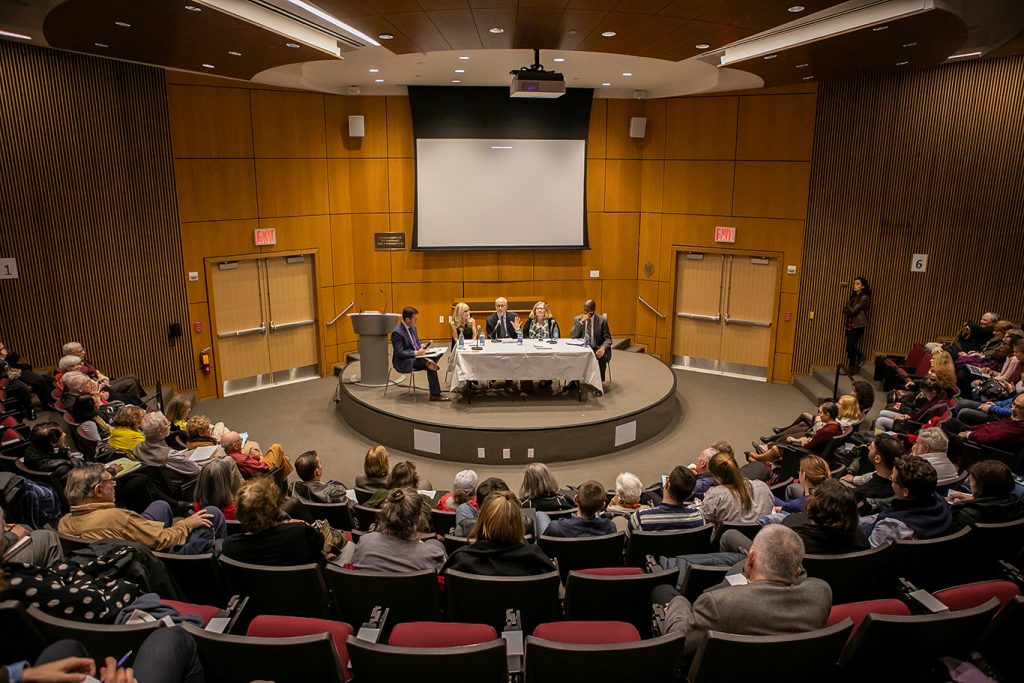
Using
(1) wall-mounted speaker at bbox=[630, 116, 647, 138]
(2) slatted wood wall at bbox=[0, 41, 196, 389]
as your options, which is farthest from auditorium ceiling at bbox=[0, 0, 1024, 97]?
(1) wall-mounted speaker at bbox=[630, 116, 647, 138]

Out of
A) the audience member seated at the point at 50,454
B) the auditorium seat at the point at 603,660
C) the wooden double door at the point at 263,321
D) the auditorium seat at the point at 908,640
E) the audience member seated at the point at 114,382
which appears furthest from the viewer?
the wooden double door at the point at 263,321

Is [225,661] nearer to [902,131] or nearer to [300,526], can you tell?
[300,526]

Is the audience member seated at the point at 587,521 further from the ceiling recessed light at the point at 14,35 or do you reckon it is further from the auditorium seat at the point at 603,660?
the ceiling recessed light at the point at 14,35

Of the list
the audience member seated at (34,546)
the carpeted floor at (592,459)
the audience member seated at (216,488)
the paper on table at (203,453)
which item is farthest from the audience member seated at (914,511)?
the paper on table at (203,453)

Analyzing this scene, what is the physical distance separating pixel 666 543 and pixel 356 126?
347 inches

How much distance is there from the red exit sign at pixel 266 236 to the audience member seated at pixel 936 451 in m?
8.58

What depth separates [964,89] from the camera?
891 centimetres

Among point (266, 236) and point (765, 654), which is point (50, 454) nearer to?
point (765, 654)

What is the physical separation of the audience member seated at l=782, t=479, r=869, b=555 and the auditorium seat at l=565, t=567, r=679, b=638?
738 mm

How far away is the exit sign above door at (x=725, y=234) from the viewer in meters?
10.9

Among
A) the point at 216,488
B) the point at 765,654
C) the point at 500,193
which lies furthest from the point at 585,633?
the point at 500,193

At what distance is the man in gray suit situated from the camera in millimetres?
2688

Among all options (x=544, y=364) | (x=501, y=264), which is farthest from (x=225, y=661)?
(x=501, y=264)

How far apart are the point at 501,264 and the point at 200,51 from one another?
220 inches
